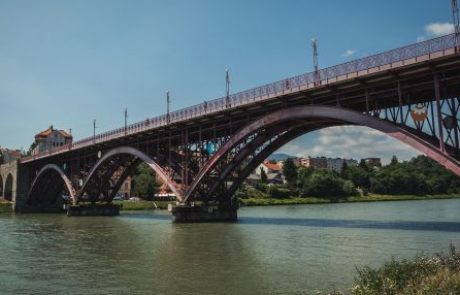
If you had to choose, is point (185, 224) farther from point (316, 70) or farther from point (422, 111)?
point (422, 111)

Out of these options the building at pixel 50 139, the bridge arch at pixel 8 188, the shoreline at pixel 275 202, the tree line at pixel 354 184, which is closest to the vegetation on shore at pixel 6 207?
the shoreline at pixel 275 202

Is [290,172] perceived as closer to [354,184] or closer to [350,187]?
[354,184]

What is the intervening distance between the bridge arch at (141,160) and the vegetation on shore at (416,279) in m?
41.6

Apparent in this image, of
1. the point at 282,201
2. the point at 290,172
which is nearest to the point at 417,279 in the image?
the point at 282,201

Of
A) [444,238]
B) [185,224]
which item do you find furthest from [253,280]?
[185,224]

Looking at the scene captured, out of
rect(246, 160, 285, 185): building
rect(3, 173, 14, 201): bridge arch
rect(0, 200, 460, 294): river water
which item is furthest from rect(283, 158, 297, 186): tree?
rect(0, 200, 460, 294): river water

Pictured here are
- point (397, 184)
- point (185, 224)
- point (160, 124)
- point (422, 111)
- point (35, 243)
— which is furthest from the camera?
point (397, 184)

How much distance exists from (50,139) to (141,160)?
7072 cm

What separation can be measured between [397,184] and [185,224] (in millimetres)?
113456

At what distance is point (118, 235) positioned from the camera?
40438mm

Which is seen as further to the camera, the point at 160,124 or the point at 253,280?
the point at 160,124

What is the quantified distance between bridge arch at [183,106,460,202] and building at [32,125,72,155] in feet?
296

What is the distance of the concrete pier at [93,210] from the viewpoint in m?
78.6

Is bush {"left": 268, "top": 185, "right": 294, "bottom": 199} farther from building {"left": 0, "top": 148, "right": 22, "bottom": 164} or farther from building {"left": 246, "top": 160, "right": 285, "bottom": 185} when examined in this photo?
building {"left": 0, "top": 148, "right": 22, "bottom": 164}
